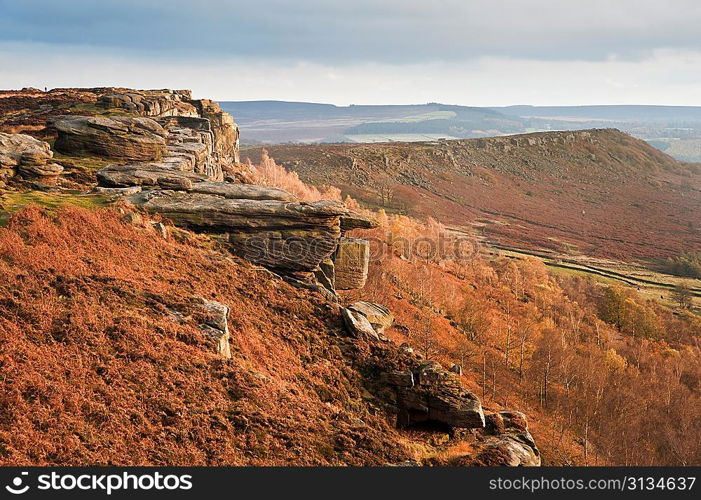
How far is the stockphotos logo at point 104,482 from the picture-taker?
36.8ft

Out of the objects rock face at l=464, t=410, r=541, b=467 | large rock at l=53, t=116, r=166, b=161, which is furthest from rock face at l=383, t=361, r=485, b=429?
large rock at l=53, t=116, r=166, b=161

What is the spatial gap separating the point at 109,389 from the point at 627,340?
3680 inches

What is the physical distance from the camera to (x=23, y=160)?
3078 cm

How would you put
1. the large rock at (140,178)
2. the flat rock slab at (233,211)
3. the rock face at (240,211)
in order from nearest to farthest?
the flat rock slab at (233,211) < the rock face at (240,211) < the large rock at (140,178)

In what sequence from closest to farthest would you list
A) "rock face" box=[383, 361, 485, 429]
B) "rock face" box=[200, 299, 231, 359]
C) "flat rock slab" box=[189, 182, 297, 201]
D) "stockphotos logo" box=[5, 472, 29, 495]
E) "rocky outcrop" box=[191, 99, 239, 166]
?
1. "stockphotos logo" box=[5, 472, 29, 495]
2. "rock face" box=[200, 299, 231, 359]
3. "rock face" box=[383, 361, 485, 429]
4. "flat rock slab" box=[189, 182, 297, 201]
5. "rocky outcrop" box=[191, 99, 239, 166]

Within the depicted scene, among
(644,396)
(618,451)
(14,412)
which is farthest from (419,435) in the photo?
(644,396)

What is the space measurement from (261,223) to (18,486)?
65.1 feet

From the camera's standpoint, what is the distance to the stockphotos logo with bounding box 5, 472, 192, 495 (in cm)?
1123

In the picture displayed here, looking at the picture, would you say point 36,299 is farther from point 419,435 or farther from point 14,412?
point 419,435

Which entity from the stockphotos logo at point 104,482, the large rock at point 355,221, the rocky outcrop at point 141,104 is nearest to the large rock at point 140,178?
the large rock at point 355,221

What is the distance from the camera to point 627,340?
287 ft
